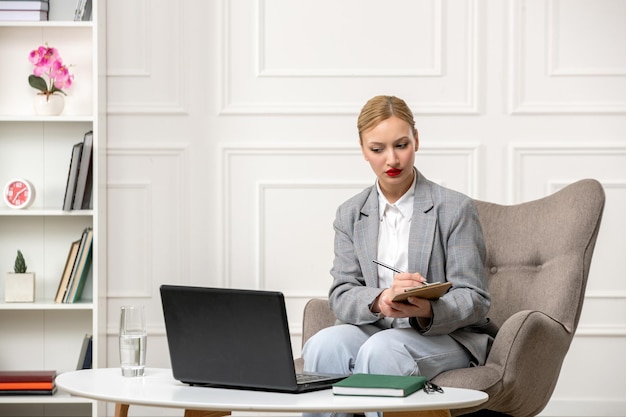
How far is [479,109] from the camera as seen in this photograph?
3584 mm

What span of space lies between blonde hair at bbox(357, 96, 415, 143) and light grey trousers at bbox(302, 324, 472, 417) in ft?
1.83

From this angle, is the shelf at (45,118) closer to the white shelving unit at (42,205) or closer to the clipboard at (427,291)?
the white shelving unit at (42,205)

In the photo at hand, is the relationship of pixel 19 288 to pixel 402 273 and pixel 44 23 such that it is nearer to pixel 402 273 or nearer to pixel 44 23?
pixel 44 23

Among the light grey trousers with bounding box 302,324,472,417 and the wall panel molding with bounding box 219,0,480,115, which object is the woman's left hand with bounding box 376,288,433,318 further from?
the wall panel molding with bounding box 219,0,480,115

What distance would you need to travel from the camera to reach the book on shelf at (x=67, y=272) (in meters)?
3.45

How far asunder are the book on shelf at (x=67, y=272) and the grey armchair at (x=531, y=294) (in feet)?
3.80

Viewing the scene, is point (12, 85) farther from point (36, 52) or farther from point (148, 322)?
point (148, 322)

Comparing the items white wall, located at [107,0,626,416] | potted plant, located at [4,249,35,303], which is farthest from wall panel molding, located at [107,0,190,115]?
potted plant, located at [4,249,35,303]

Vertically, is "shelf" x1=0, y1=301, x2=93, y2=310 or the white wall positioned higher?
the white wall

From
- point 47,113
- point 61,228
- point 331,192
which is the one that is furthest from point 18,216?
point 331,192

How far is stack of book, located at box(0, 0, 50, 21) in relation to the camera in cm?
344

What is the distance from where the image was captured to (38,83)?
3.49m

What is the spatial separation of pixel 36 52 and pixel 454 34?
1.63m

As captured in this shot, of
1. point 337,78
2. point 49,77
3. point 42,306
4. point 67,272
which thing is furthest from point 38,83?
point 337,78
